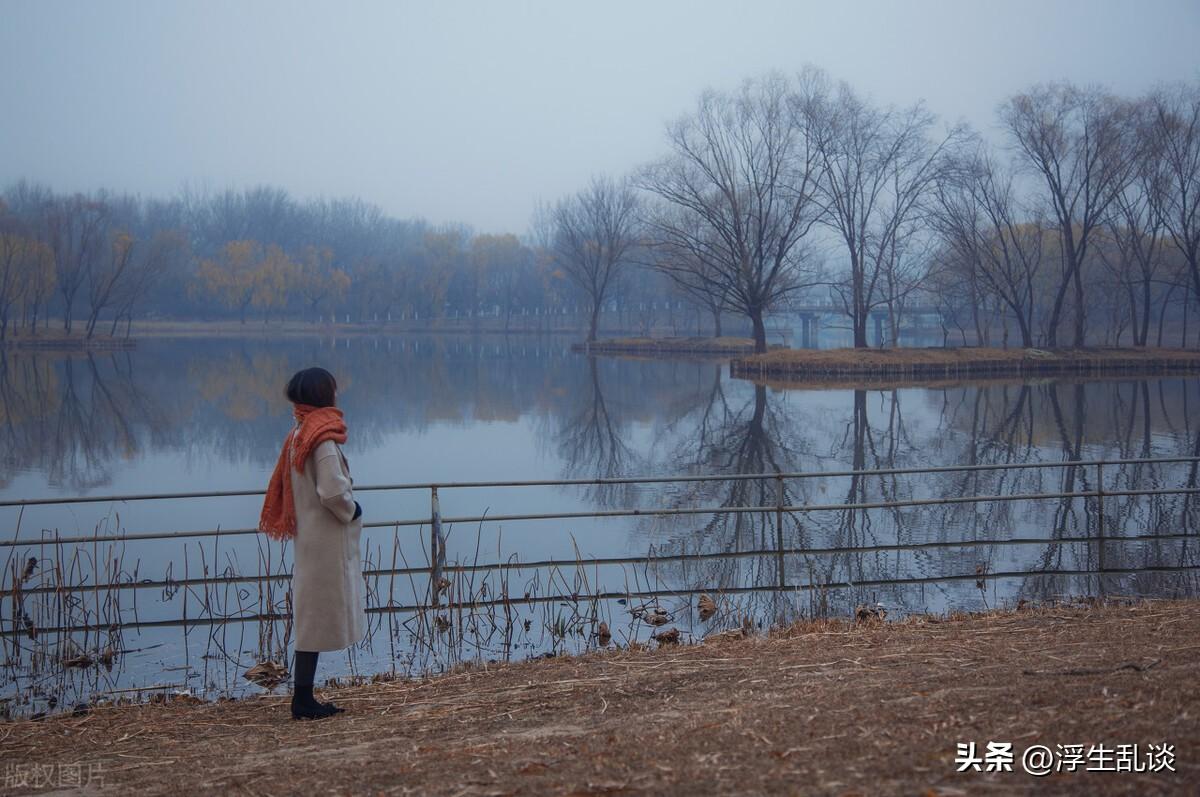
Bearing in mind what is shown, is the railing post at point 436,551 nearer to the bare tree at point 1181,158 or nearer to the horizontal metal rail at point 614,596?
the horizontal metal rail at point 614,596

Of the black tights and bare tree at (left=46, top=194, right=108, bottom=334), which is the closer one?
the black tights

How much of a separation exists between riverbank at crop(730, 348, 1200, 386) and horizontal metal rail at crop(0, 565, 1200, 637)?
32.2 m

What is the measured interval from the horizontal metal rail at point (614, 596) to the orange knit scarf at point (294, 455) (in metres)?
2.95

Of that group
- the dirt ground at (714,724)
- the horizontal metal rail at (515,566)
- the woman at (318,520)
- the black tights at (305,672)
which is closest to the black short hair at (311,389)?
the woman at (318,520)

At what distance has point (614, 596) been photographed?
9398 millimetres

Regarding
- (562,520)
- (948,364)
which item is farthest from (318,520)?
(948,364)

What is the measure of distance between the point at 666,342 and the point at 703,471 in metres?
54.2

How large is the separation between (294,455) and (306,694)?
129 cm

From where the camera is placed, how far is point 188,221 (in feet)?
438

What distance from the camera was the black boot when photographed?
18.5ft

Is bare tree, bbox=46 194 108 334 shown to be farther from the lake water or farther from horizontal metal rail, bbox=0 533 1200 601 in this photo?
horizontal metal rail, bbox=0 533 1200 601

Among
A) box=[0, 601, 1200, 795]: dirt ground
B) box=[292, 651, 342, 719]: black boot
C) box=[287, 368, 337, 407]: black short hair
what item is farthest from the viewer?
box=[292, 651, 342, 719]: black boot

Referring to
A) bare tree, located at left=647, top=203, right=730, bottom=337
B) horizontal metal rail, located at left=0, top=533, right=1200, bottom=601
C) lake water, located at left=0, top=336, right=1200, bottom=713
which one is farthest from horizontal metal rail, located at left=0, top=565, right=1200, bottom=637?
bare tree, located at left=647, top=203, right=730, bottom=337

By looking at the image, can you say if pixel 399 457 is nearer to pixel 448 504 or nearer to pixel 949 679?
pixel 448 504
